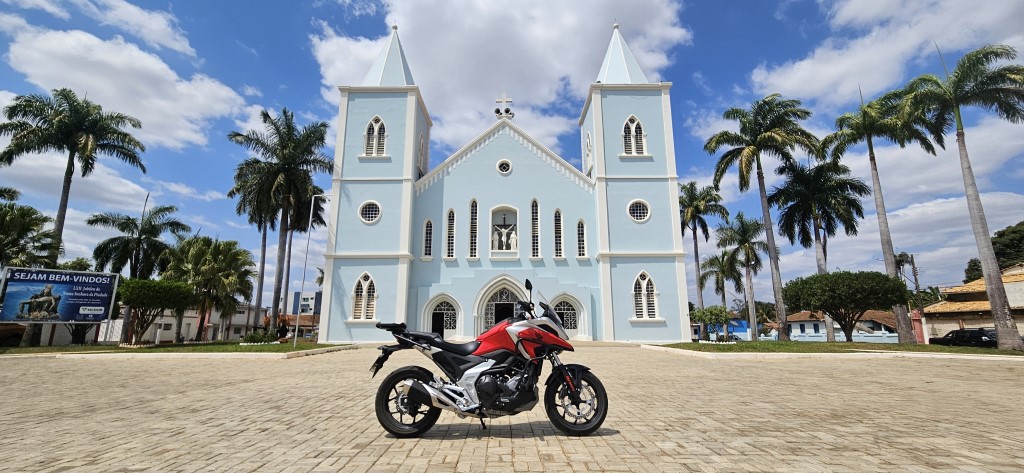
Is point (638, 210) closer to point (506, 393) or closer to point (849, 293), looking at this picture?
point (849, 293)

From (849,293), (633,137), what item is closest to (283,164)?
(633,137)

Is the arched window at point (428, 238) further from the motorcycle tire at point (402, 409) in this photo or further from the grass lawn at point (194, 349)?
the motorcycle tire at point (402, 409)

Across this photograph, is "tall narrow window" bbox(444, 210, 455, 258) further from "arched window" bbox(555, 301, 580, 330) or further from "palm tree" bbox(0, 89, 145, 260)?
"palm tree" bbox(0, 89, 145, 260)

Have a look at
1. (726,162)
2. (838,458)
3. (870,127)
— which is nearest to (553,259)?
(726,162)

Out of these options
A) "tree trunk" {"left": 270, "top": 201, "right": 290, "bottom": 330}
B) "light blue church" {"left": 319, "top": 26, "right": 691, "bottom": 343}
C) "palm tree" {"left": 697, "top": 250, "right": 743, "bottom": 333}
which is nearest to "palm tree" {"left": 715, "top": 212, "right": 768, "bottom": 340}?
"palm tree" {"left": 697, "top": 250, "right": 743, "bottom": 333}

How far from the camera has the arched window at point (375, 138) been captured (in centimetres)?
2680

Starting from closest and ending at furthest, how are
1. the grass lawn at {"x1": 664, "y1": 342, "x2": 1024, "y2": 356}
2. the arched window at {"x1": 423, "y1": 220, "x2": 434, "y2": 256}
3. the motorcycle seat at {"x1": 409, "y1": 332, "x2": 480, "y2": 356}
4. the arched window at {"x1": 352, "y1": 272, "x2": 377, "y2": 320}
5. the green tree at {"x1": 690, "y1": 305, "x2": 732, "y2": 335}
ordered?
the motorcycle seat at {"x1": 409, "y1": 332, "x2": 480, "y2": 356} < the grass lawn at {"x1": 664, "y1": 342, "x2": 1024, "y2": 356} < the arched window at {"x1": 352, "y1": 272, "x2": 377, "y2": 320} < the arched window at {"x1": 423, "y1": 220, "x2": 434, "y2": 256} < the green tree at {"x1": 690, "y1": 305, "x2": 732, "y2": 335}

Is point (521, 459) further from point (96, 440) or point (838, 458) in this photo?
point (96, 440)

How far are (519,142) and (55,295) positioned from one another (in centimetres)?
2294

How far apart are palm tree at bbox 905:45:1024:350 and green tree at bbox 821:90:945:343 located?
1209mm

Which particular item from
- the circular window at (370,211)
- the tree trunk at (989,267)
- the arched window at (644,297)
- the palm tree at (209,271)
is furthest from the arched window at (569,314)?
the palm tree at (209,271)

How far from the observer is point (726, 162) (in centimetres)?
2783

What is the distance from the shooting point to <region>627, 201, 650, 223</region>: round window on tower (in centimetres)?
2597

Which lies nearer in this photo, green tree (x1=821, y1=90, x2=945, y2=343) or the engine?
the engine
